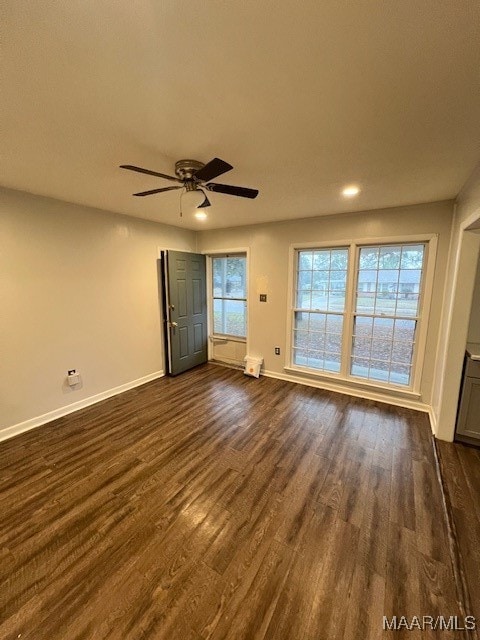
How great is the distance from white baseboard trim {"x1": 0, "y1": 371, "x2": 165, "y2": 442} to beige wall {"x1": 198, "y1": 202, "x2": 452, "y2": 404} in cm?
193

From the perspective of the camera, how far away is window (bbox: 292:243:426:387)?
3.21 meters

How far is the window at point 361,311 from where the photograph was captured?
3.21m

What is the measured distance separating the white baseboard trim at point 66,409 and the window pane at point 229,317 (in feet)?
5.08

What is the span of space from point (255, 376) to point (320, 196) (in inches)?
110

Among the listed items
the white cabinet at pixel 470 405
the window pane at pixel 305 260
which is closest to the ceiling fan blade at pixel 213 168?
the window pane at pixel 305 260

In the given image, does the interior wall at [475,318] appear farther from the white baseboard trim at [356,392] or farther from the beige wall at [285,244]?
the white baseboard trim at [356,392]

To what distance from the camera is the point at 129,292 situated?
3.70 metres

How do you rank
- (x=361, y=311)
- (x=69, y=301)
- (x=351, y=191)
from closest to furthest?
(x=351, y=191), (x=69, y=301), (x=361, y=311)

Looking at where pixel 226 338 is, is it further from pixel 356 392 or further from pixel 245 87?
pixel 245 87

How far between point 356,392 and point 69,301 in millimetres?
3886

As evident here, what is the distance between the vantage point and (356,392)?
141 inches

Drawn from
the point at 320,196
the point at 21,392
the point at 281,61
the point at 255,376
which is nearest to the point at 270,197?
the point at 320,196

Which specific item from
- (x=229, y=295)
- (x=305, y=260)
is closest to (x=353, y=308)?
(x=305, y=260)

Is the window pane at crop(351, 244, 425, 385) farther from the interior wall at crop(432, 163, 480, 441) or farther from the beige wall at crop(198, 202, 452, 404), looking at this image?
the interior wall at crop(432, 163, 480, 441)
